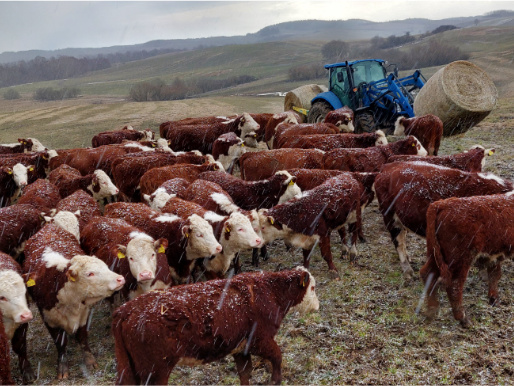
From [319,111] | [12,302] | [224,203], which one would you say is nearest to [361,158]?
[224,203]

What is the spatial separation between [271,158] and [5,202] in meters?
6.46

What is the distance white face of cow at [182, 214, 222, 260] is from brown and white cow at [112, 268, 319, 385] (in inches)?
50.3

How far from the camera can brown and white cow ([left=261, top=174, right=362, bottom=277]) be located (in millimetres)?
6734

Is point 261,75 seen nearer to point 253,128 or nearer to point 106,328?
point 253,128

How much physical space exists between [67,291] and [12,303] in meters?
0.54

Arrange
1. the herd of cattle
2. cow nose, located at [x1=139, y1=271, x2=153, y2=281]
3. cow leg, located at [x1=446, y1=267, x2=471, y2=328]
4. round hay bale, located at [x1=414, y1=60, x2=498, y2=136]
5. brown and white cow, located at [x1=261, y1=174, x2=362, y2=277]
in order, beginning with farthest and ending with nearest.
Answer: round hay bale, located at [x1=414, y1=60, x2=498, y2=136]
brown and white cow, located at [x1=261, y1=174, x2=362, y2=277]
cow leg, located at [x1=446, y1=267, x2=471, y2=328]
cow nose, located at [x1=139, y1=271, x2=153, y2=281]
the herd of cattle

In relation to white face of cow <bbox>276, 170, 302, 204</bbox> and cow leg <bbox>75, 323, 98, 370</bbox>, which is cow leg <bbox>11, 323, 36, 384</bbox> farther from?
white face of cow <bbox>276, 170, 302, 204</bbox>

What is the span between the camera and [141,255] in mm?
5309

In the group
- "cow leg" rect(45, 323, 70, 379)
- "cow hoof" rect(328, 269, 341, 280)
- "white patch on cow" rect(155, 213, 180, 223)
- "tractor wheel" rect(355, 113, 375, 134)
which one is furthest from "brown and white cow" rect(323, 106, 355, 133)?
"cow leg" rect(45, 323, 70, 379)

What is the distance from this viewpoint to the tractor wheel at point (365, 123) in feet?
45.6

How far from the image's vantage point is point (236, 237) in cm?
612

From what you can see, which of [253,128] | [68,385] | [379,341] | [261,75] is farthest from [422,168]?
[261,75]

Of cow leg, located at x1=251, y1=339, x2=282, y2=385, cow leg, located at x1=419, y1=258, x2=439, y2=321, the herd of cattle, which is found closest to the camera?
the herd of cattle

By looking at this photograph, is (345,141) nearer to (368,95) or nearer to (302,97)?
(368,95)
